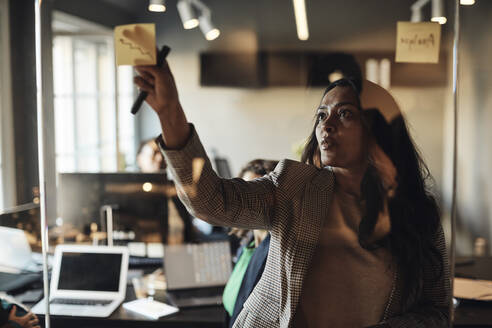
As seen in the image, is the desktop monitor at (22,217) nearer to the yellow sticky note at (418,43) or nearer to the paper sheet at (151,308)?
the paper sheet at (151,308)

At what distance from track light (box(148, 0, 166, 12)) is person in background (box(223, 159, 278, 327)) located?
1.23 ft

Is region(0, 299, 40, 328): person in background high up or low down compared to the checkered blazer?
down

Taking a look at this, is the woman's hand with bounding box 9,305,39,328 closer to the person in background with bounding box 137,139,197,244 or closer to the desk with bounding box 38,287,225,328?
the desk with bounding box 38,287,225,328

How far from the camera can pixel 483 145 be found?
4.63ft

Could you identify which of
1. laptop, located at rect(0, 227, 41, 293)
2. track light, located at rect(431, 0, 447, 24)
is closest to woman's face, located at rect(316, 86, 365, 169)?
track light, located at rect(431, 0, 447, 24)

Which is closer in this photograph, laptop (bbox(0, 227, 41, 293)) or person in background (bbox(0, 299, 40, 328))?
person in background (bbox(0, 299, 40, 328))

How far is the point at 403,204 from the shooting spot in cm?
87

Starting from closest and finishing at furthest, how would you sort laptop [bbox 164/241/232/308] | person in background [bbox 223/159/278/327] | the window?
the window → person in background [bbox 223/159/278/327] → laptop [bbox 164/241/232/308]

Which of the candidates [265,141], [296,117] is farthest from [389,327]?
[265,141]

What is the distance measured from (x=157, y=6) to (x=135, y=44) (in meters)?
0.14

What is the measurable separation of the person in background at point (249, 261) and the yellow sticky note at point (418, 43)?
35 cm

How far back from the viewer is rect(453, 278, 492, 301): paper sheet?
4.69 ft

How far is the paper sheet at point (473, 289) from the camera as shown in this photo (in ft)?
4.69

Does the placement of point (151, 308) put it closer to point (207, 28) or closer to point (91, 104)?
point (91, 104)
